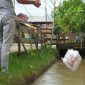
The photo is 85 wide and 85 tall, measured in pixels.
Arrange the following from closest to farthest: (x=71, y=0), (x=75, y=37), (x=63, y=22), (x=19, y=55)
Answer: (x=19, y=55)
(x=75, y=37)
(x=63, y=22)
(x=71, y=0)

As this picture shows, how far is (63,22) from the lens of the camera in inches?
1276

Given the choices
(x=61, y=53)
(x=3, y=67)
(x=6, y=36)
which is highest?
(x=6, y=36)

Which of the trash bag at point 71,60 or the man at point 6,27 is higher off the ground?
the man at point 6,27

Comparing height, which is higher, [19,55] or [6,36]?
[6,36]

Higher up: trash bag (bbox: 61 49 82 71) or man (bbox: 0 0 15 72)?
man (bbox: 0 0 15 72)

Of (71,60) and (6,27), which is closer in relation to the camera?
(71,60)

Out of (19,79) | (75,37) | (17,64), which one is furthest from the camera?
(75,37)

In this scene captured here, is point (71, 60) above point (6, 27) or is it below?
below

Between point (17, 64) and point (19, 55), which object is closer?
point (17, 64)

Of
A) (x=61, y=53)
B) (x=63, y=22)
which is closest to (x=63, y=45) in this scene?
(x=61, y=53)

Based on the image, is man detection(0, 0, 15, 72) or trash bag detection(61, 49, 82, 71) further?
man detection(0, 0, 15, 72)

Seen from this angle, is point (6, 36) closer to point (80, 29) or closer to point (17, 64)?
point (17, 64)

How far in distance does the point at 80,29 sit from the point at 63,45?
10.1m

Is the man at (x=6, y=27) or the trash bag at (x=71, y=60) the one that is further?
the man at (x=6, y=27)
